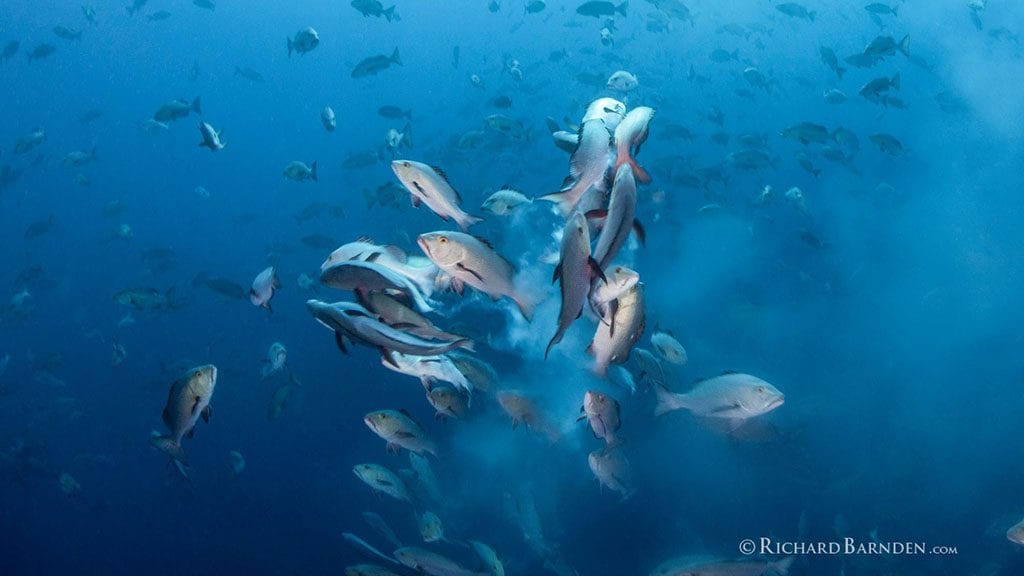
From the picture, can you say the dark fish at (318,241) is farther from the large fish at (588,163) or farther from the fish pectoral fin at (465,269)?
the large fish at (588,163)

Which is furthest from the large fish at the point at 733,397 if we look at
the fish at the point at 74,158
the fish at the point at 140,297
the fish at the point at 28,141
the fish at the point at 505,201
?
the fish at the point at 28,141

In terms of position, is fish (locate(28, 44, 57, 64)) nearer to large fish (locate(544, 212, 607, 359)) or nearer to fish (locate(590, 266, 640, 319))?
fish (locate(590, 266, 640, 319))

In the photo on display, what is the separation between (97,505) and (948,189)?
29402mm

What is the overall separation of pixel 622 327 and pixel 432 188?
1.52 m

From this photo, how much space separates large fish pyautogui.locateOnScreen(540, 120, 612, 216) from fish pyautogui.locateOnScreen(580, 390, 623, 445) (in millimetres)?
1734

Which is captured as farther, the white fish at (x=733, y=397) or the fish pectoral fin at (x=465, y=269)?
the white fish at (x=733, y=397)

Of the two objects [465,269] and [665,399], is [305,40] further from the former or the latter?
[465,269]

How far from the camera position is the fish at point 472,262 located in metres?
2.76

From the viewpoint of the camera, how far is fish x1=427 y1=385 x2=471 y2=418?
4.57 metres

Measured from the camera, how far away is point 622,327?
2.83 meters

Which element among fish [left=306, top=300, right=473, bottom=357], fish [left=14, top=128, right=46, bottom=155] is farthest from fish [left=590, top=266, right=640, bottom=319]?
fish [left=14, top=128, right=46, bottom=155]

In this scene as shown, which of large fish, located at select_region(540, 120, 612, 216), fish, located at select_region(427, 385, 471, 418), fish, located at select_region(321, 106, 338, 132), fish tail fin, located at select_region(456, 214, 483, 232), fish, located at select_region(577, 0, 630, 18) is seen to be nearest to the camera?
large fish, located at select_region(540, 120, 612, 216)

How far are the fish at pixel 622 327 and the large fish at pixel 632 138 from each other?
56 centimetres

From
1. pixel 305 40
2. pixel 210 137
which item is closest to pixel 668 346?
pixel 210 137
